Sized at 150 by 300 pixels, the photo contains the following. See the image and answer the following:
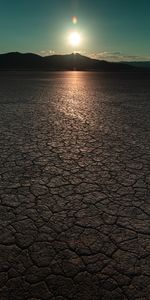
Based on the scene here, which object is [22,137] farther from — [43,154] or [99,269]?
[99,269]

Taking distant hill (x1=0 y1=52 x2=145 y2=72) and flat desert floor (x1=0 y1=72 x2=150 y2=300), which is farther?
distant hill (x1=0 y1=52 x2=145 y2=72)

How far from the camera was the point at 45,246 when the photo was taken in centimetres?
266

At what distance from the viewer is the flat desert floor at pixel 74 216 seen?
88.3 inches

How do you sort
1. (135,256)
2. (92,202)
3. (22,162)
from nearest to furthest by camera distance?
(135,256) < (92,202) < (22,162)

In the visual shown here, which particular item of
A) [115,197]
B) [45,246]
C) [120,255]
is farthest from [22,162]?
[120,255]

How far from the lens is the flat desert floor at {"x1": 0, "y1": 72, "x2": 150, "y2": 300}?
224 cm

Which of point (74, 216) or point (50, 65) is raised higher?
point (50, 65)

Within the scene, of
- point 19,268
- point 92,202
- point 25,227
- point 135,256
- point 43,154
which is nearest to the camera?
point 19,268

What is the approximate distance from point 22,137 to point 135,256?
4.38 m

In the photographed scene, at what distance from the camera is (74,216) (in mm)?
3178

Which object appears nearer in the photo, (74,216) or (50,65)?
(74,216)

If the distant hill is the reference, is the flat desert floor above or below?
below

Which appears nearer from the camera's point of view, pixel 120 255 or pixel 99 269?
pixel 99 269

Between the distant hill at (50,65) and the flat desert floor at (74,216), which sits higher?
the distant hill at (50,65)
